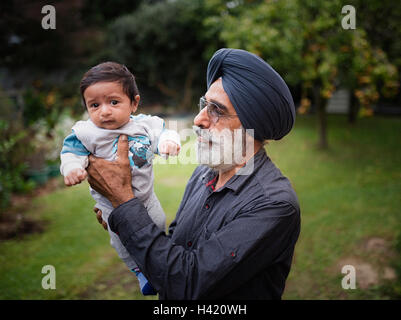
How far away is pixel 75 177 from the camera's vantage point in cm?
168

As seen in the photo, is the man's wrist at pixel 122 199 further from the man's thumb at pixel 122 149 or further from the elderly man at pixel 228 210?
the man's thumb at pixel 122 149

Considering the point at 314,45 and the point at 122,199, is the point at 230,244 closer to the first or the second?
the point at 122,199

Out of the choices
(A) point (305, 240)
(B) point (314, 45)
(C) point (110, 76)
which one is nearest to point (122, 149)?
(C) point (110, 76)

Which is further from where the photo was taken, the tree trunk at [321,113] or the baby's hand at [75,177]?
the tree trunk at [321,113]

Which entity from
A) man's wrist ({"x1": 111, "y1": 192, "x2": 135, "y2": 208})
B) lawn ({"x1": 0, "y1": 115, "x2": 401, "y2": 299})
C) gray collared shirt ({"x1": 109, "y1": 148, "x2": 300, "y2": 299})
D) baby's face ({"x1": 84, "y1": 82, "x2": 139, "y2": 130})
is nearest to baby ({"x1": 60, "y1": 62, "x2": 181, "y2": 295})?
baby's face ({"x1": 84, "y1": 82, "x2": 139, "y2": 130})

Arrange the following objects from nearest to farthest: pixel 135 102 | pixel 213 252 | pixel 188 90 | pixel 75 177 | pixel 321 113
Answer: pixel 213 252, pixel 75 177, pixel 135 102, pixel 321 113, pixel 188 90

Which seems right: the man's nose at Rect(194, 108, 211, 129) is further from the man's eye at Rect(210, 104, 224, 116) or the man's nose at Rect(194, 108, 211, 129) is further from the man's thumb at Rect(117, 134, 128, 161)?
the man's thumb at Rect(117, 134, 128, 161)

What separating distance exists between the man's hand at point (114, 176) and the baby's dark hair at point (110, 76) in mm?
259

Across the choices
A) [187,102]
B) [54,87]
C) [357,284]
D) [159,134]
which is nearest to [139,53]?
[187,102]

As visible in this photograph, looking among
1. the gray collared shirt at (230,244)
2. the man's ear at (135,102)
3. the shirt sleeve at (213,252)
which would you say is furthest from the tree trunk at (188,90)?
the shirt sleeve at (213,252)

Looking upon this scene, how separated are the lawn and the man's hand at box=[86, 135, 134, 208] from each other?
10.4 feet

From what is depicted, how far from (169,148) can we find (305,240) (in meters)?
4.75

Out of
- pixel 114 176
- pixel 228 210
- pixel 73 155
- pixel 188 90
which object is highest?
pixel 188 90

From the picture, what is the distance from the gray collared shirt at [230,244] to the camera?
5.12 ft
